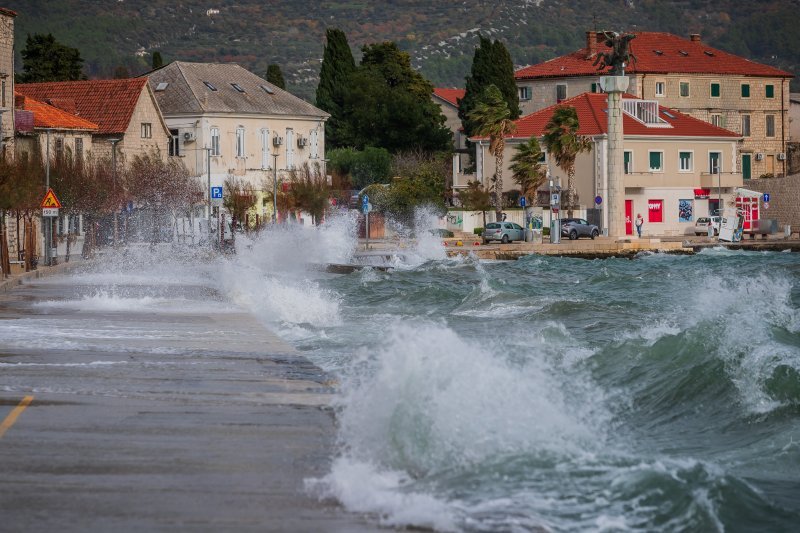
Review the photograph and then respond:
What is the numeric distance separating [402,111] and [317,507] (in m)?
95.5

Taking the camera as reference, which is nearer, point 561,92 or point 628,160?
point 628,160

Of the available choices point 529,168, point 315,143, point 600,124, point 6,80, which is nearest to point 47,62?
point 315,143

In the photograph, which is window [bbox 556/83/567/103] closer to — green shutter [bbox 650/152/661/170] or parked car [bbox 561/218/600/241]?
green shutter [bbox 650/152/661/170]

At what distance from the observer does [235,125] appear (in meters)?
86.8

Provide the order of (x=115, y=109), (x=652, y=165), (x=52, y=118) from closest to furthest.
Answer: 1. (x=52, y=118)
2. (x=115, y=109)
3. (x=652, y=165)

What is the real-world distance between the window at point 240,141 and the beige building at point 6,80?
94.4ft

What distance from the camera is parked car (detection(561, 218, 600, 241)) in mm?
83000

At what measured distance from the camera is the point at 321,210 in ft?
271

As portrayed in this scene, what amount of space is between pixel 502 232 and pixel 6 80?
30.7m

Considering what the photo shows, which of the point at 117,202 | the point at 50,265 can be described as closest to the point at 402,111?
the point at 117,202

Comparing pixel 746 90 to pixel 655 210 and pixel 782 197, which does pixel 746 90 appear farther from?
pixel 655 210

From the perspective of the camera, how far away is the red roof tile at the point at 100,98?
77.2 m

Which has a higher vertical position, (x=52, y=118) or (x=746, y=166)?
(x=52, y=118)

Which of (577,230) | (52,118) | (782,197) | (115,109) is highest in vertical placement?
(115,109)
